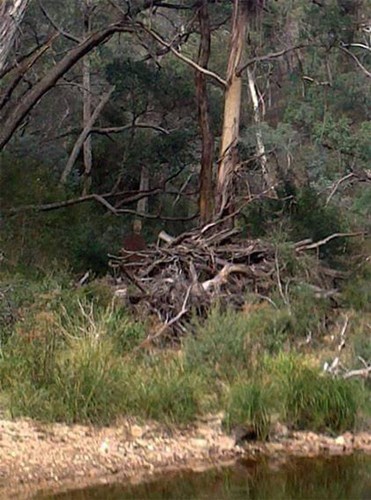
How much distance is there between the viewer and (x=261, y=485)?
7578 millimetres

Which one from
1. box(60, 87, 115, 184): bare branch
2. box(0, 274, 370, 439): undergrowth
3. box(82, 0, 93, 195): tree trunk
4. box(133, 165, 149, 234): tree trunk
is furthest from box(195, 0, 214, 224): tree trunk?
box(0, 274, 370, 439): undergrowth

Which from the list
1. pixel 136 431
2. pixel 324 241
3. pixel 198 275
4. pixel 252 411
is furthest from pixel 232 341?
pixel 324 241

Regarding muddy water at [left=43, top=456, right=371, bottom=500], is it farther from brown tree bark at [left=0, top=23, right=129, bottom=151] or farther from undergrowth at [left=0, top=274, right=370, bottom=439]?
brown tree bark at [left=0, top=23, right=129, bottom=151]

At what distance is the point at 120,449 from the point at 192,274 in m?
5.02

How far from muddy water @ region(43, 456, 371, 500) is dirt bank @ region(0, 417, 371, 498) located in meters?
0.26

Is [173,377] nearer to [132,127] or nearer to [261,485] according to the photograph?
[261,485]

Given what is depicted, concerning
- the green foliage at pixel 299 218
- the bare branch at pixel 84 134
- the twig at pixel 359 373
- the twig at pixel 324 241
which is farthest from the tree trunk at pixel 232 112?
the bare branch at pixel 84 134

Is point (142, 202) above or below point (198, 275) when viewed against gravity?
above

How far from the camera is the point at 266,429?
8664mm

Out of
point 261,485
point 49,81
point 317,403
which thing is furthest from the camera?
point 49,81

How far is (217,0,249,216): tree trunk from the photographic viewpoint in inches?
660

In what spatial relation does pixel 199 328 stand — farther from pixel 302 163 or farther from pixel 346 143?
pixel 302 163

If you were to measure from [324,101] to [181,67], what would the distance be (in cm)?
725

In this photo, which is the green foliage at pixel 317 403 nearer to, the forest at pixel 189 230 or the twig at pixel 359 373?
the forest at pixel 189 230
